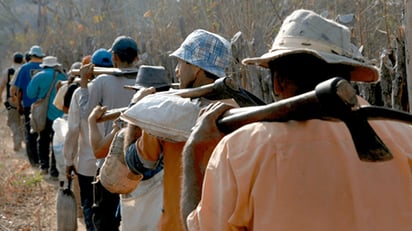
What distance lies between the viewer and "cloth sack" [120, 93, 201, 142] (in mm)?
3232

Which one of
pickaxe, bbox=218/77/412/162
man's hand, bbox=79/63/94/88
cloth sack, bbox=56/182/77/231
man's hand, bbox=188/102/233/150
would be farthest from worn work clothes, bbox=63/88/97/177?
pickaxe, bbox=218/77/412/162

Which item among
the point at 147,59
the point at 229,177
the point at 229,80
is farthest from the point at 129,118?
the point at 147,59

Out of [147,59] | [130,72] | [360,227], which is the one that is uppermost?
[360,227]

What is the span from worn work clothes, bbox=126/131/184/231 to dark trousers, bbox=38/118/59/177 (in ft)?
23.5

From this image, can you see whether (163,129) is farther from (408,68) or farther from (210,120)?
(408,68)

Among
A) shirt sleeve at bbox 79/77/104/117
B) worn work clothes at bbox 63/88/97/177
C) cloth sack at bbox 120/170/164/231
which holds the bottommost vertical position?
worn work clothes at bbox 63/88/97/177

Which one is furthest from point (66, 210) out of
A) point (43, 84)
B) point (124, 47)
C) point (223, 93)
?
point (43, 84)

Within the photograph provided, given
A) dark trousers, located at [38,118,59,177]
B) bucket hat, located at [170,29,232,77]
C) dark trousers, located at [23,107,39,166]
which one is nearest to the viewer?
bucket hat, located at [170,29,232,77]

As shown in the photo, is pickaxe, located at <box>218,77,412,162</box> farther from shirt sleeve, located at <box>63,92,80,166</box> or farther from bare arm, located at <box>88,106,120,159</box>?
shirt sleeve, located at <box>63,92,80,166</box>

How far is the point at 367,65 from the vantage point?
2352mm

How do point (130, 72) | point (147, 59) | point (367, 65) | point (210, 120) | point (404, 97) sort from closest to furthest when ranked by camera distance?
point (367, 65) < point (210, 120) < point (404, 97) < point (130, 72) < point (147, 59)

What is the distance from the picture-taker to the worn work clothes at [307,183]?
215 cm

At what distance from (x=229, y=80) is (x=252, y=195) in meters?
1.04

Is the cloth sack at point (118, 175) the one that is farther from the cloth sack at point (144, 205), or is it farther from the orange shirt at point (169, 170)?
the orange shirt at point (169, 170)
